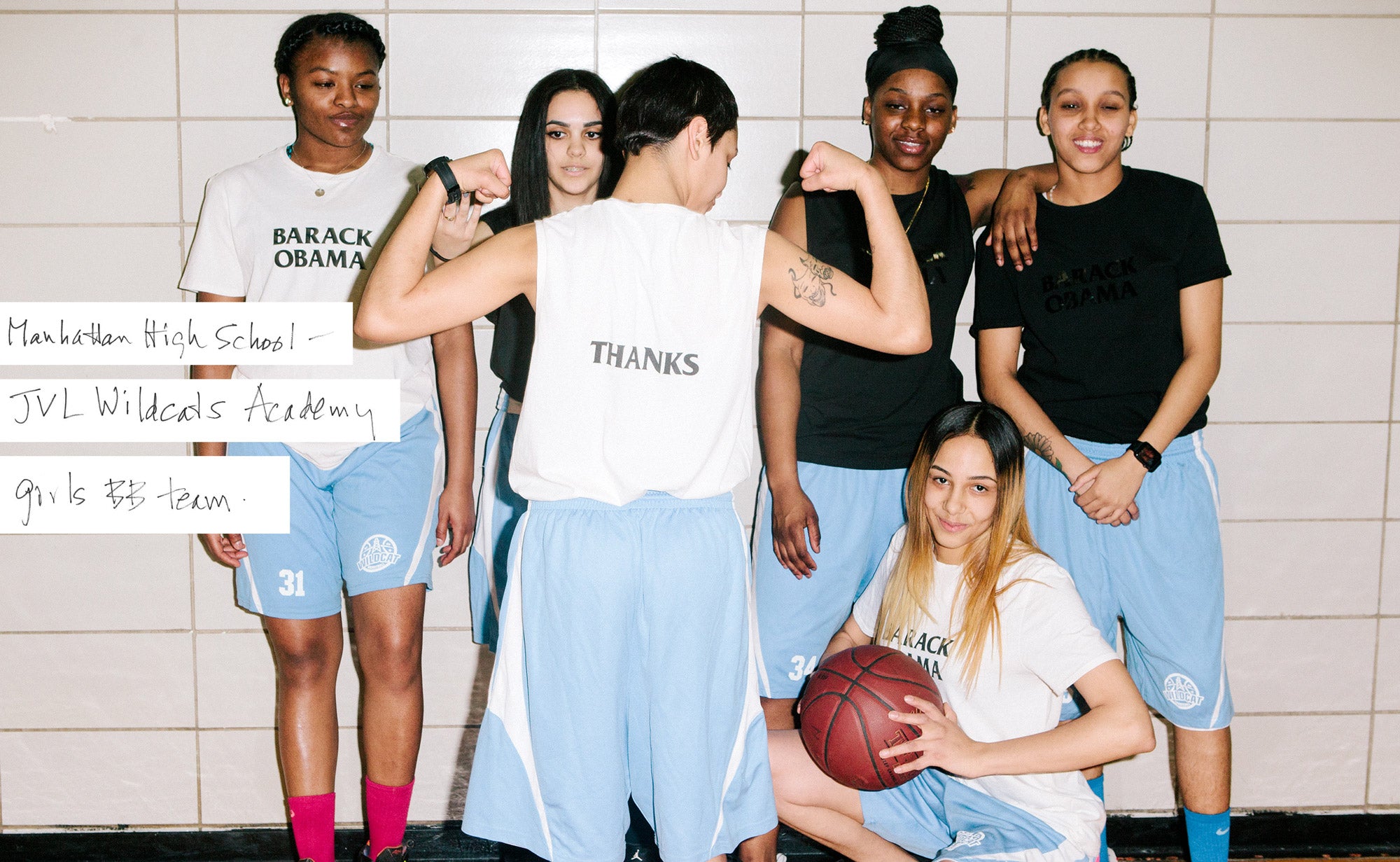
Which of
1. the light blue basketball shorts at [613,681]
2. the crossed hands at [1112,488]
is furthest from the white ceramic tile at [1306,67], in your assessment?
the light blue basketball shorts at [613,681]

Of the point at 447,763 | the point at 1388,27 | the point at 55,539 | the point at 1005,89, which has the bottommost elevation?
the point at 447,763

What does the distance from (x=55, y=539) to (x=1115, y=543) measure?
102 inches

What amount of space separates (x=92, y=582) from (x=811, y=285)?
212 centimetres

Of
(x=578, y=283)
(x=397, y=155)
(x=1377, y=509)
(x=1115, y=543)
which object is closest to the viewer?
(x=578, y=283)

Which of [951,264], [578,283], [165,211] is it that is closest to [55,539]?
[165,211]

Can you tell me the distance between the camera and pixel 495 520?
7.28ft

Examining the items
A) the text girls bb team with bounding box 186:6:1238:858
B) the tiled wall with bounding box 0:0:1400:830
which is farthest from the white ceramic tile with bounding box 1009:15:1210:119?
the text girls bb team with bounding box 186:6:1238:858

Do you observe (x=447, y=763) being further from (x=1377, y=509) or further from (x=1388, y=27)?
(x=1388, y=27)

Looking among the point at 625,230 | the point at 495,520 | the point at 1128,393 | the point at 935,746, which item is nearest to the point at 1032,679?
the point at 935,746

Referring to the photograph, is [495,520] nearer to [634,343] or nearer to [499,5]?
Result: [634,343]

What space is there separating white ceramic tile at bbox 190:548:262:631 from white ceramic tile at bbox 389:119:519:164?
1156 mm

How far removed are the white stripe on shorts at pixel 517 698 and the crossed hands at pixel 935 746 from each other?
55cm

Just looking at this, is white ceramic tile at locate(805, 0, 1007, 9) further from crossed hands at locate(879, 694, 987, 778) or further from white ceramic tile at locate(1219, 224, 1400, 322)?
crossed hands at locate(879, 694, 987, 778)

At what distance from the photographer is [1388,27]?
2402 millimetres
